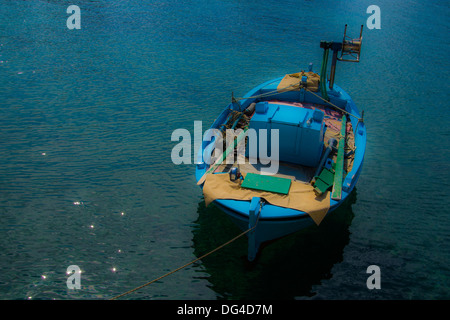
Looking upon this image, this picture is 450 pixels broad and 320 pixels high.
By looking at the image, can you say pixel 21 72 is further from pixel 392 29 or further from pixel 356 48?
pixel 392 29

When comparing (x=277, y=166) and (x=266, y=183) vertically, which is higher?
(x=277, y=166)

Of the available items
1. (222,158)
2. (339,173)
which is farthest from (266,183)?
(339,173)

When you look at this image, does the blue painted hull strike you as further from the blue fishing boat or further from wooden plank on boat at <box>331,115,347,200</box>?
wooden plank on boat at <box>331,115,347,200</box>

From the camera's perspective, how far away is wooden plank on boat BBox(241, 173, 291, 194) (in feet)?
46.3

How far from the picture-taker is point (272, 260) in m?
14.8

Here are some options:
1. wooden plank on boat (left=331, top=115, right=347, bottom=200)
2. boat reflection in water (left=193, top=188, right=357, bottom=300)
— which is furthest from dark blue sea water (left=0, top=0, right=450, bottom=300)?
wooden plank on boat (left=331, top=115, right=347, bottom=200)

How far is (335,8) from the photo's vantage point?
51.5 metres

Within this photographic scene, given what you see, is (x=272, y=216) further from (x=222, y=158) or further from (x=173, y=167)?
(x=173, y=167)

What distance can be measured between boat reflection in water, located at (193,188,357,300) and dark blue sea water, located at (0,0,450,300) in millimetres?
54

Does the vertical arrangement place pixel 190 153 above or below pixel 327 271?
above

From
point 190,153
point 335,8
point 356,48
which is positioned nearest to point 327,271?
point 190,153

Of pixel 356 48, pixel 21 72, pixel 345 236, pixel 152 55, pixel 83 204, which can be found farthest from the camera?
pixel 152 55

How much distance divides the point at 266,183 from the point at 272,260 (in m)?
3.28

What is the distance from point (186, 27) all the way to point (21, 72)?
19739 millimetres
